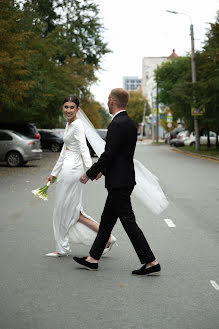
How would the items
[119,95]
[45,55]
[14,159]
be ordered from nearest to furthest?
[119,95] < [14,159] < [45,55]

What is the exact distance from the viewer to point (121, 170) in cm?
557

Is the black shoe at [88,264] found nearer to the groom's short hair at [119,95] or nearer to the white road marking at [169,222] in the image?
the groom's short hair at [119,95]

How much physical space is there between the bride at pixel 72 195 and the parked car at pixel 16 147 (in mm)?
16918

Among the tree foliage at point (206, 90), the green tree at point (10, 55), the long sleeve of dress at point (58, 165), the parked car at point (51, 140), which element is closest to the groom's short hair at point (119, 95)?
the long sleeve of dress at point (58, 165)

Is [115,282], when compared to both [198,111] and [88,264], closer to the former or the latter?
[88,264]

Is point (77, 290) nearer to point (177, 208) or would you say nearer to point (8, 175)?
point (177, 208)

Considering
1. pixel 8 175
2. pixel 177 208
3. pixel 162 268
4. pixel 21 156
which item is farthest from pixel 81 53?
pixel 162 268

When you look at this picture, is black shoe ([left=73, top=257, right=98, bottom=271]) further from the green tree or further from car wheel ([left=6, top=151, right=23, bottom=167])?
car wheel ([left=6, top=151, right=23, bottom=167])

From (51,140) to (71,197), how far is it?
3375 centimetres

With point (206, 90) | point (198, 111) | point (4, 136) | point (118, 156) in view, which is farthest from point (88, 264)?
point (198, 111)

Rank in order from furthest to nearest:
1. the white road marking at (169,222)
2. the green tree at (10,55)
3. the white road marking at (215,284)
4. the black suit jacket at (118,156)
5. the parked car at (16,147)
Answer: the parked car at (16,147) < the green tree at (10,55) < the white road marking at (169,222) < the black suit jacket at (118,156) < the white road marking at (215,284)

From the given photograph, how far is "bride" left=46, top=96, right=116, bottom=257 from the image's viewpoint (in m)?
6.37

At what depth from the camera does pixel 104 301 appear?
474cm

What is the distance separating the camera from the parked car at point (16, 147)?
23.1m
